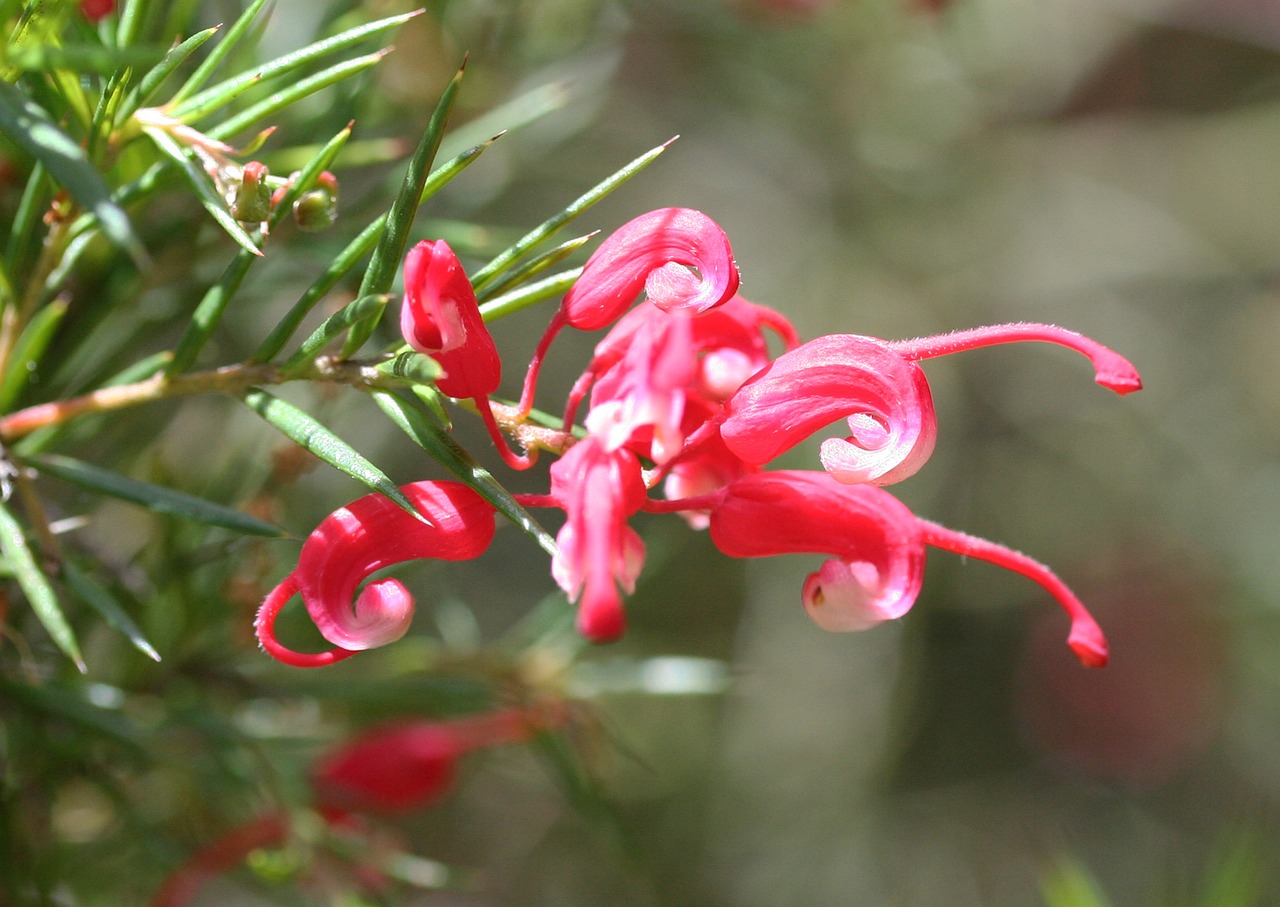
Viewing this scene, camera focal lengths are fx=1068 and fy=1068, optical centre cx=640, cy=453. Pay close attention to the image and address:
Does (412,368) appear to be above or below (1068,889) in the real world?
above

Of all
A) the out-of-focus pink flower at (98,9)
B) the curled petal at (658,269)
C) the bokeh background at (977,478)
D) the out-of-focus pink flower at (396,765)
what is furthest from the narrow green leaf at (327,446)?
the bokeh background at (977,478)

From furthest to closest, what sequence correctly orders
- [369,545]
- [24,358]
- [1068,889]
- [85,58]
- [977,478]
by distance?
[977,478], [1068,889], [24,358], [369,545], [85,58]

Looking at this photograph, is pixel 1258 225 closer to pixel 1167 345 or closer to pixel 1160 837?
pixel 1167 345

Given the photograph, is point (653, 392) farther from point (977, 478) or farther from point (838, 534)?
point (977, 478)

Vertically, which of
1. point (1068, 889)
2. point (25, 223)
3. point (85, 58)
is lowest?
point (1068, 889)

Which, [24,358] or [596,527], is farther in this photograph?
[24,358]

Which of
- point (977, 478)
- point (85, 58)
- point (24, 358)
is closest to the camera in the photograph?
point (85, 58)

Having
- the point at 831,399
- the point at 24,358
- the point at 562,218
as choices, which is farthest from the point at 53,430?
the point at 831,399

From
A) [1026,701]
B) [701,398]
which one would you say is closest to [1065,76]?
[1026,701]
